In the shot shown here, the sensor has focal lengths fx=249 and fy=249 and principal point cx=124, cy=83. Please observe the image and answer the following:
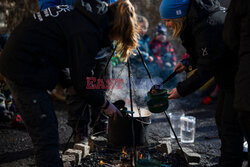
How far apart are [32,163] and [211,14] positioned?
8.30 ft

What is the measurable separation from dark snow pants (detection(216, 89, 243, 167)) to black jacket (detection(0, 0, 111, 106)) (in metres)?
1.18

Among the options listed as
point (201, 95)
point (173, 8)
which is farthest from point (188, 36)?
point (201, 95)

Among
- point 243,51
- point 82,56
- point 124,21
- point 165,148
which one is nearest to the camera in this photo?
point 243,51

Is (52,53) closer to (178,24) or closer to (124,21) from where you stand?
(124,21)

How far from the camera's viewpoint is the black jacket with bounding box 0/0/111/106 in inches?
68.6

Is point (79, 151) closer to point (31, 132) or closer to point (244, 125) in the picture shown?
point (31, 132)

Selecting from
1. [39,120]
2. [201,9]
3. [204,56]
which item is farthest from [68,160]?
[201,9]

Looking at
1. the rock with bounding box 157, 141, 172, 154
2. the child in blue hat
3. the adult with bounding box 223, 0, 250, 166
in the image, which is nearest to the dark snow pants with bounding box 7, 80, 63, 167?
the child in blue hat

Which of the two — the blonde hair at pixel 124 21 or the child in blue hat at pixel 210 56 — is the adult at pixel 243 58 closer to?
the child in blue hat at pixel 210 56

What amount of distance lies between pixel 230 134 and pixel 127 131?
102 centimetres

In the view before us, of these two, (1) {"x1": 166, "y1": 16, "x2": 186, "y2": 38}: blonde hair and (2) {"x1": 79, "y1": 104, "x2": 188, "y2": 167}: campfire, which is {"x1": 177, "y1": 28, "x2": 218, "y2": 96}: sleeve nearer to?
(1) {"x1": 166, "y1": 16, "x2": 186, "y2": 38}: blonde hair

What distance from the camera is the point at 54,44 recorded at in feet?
5.86

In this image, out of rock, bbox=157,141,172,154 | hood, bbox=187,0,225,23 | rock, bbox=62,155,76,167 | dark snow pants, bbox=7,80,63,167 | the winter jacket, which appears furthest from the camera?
rock, bbox=157,141,172,154

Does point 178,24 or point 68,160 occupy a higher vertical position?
point 178,24
